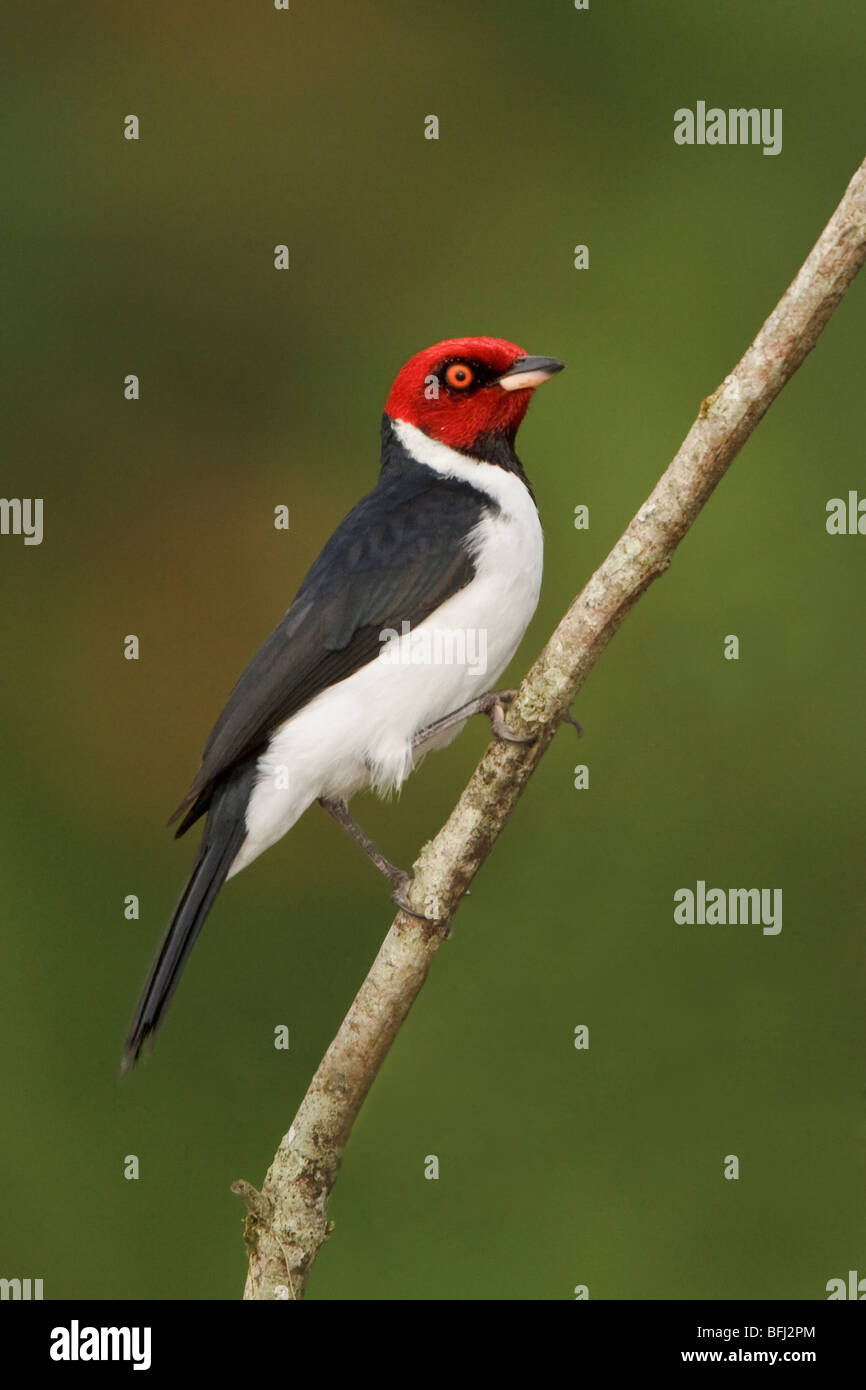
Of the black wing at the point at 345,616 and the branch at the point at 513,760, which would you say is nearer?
the branch at the point at 513,760

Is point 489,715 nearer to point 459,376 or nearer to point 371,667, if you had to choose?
point 371,667

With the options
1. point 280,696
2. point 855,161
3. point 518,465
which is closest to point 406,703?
point 280,696

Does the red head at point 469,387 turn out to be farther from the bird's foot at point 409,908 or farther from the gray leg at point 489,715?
the bird's foot at point 409,908

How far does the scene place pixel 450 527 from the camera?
11.4 ft

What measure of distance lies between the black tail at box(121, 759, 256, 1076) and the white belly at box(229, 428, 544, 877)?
3cm

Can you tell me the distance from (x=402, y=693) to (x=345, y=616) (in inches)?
8.5

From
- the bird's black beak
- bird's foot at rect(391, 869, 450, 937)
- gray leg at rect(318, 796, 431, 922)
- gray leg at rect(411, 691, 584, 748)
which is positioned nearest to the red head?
the bird's black beak

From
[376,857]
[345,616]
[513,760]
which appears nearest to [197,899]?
[376,857]

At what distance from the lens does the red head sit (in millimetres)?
3596

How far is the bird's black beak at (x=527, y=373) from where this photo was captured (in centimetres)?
356

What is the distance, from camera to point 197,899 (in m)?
3.28

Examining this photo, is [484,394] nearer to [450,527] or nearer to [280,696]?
[450,527]

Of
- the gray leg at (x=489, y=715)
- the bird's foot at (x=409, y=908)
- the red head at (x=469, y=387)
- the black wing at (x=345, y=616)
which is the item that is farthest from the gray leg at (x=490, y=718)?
the red head at (x=469, y=387)

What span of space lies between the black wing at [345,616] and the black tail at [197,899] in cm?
5
